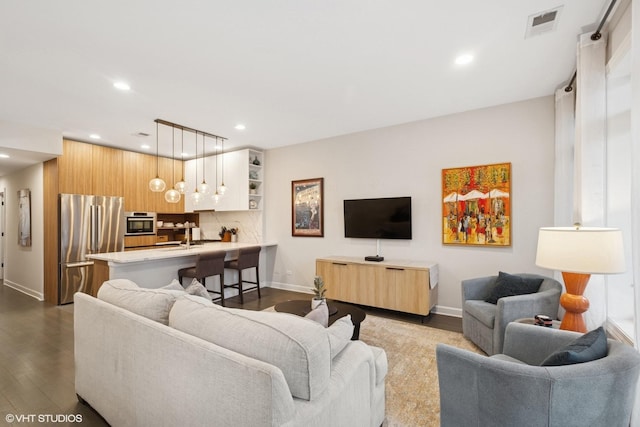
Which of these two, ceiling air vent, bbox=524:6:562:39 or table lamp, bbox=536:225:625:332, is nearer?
table lamp, bbox=536:225:625:332

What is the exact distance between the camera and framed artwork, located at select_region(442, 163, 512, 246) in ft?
12.4

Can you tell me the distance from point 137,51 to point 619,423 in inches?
152

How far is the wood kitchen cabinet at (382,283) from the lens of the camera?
3893 millimetres

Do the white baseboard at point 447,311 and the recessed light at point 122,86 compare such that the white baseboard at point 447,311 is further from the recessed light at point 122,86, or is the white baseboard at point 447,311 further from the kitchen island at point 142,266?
the recessed light at point 122,86

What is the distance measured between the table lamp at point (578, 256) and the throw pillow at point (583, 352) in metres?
0.45

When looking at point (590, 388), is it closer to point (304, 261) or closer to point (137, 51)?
point (137, 51)

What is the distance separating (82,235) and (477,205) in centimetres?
619

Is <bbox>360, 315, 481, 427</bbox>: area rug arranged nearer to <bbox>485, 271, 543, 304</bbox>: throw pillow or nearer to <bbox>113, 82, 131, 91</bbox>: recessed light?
<bbox>485, 271, 543, 304</bbox>: throw pillow

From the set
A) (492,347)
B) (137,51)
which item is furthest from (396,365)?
(137,51)

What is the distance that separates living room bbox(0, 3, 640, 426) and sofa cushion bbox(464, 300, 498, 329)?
2.34ft

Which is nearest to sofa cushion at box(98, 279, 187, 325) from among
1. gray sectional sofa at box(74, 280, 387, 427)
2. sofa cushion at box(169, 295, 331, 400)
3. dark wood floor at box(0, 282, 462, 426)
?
gray sectional sofa at box(74, 280, 387, 427)

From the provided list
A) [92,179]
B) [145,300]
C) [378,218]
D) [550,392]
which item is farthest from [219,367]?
[92,179]

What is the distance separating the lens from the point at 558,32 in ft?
7.75

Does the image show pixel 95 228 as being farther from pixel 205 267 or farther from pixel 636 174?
pixel 636 174
